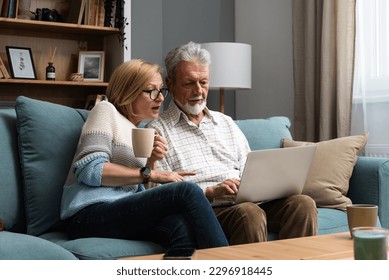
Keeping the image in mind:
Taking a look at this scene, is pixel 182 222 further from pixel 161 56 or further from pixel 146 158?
pixel 161 56

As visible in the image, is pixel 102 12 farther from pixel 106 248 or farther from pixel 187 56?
pixel 106 248

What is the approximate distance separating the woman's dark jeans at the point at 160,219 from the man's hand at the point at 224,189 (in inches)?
14.3

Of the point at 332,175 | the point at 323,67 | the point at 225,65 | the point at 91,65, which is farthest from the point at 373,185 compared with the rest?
the point at 91,65

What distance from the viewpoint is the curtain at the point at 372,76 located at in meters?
3.91

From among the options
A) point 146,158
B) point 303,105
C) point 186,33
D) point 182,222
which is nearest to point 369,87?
point 303,105

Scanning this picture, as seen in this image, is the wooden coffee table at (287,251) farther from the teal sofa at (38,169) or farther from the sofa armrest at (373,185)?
the sofa armrest at (373,185)

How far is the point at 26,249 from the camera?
164cm

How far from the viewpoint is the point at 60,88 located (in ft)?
15.0

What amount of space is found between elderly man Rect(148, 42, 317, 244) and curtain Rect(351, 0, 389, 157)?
1314 millimetres

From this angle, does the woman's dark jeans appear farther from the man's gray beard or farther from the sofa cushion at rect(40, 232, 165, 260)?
the man's gray beard

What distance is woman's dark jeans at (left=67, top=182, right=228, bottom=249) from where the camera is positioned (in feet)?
6.81

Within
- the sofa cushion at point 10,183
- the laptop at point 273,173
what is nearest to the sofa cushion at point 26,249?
the sofa cushion at point 10,183

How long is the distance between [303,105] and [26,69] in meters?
1.86

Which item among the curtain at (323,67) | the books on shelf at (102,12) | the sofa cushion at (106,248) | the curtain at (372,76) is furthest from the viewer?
the books on shelf at (102,12)
